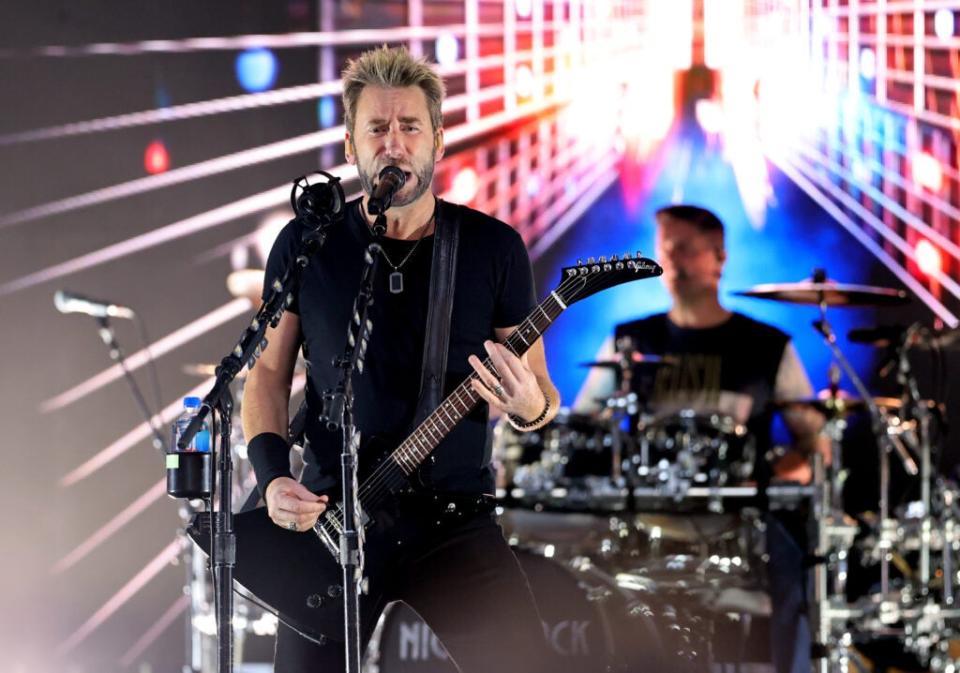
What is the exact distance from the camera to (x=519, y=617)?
3.14 metres

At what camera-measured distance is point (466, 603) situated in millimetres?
3154

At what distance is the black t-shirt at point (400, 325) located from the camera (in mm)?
3314

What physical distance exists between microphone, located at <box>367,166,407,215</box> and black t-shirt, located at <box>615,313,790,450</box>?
3.97m

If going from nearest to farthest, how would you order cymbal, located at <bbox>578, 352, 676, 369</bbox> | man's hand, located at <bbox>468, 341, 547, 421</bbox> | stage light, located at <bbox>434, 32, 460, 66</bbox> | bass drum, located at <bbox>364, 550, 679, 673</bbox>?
man's hand, located at <bbox>468, 341, 547, 421</bbox> → bass drum, located at <bbox>364, 550, 679, 673</bbox> → cymbal, located at <bbox>578, 352, 676, 369</bbox> → stage light, located at <bbox>434, 32, 460, 66</bbox>

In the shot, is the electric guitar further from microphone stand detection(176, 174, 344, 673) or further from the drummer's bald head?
the drummer's bald head

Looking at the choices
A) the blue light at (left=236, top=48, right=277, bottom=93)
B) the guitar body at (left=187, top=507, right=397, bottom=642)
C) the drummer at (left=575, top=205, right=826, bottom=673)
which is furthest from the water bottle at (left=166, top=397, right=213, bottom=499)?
the blue light at (left=236, top=48, right=277, bottom=93)

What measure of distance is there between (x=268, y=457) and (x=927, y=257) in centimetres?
478

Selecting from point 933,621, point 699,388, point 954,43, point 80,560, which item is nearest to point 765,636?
point 933,621

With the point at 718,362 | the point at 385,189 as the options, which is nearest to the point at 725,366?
the point at 718,362

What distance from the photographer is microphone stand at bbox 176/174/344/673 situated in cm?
288

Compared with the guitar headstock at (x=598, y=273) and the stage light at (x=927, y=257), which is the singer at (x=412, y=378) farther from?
the stage light at (x=927, y=257)

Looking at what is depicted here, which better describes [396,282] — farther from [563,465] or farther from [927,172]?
[927,172]

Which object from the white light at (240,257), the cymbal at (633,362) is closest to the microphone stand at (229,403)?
the cymbal at (633,362)

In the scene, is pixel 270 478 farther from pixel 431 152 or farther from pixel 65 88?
pixel 65 88
